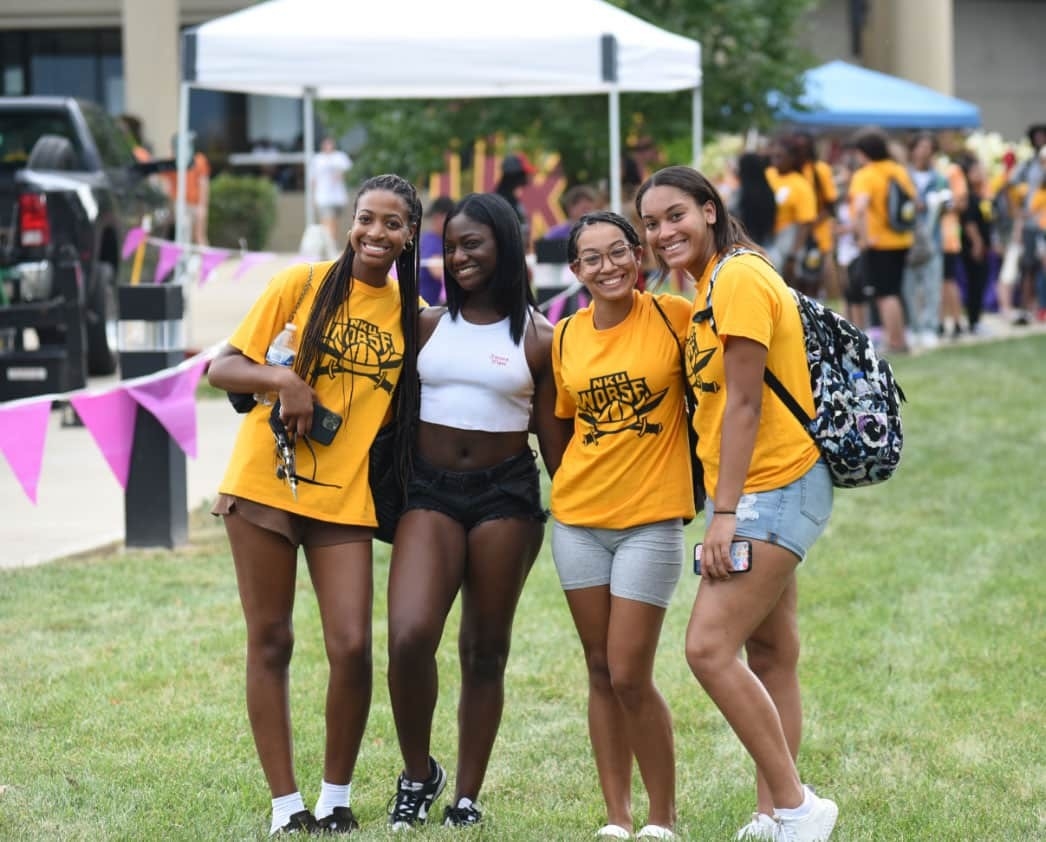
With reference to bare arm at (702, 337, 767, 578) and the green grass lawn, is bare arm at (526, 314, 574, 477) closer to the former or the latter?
bare arm at (702, 337, 767, 578)

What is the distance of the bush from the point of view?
94.4 feet

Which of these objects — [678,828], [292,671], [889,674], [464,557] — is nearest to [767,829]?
[678,828]

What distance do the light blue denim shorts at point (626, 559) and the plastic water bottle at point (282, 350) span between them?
32.1 inches

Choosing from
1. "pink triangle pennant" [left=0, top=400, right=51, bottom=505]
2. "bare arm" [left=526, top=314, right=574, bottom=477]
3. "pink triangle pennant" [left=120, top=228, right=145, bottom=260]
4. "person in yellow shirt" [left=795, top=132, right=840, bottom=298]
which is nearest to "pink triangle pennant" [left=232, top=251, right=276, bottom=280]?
"pink triangle pennant" [left=120, top=228, right=145, bottom=260]

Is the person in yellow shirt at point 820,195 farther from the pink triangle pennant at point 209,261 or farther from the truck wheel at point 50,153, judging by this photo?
the truck wheel at point 50,153

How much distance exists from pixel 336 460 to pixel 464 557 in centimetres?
43

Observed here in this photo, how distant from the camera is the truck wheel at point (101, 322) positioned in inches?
536

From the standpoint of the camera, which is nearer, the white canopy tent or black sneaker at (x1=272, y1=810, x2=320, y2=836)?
black sneaker at (x1=272, y1=810, x2=320, y2=836)

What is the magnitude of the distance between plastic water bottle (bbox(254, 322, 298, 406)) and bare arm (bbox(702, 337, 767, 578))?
3.71ft

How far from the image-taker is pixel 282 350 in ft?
14.6

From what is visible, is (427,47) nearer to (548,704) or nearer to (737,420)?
(548,704)

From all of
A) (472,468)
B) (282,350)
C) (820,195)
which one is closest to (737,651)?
(472,468)

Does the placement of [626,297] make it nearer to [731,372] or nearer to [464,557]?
[731,372]

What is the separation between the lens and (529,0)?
1272cm
